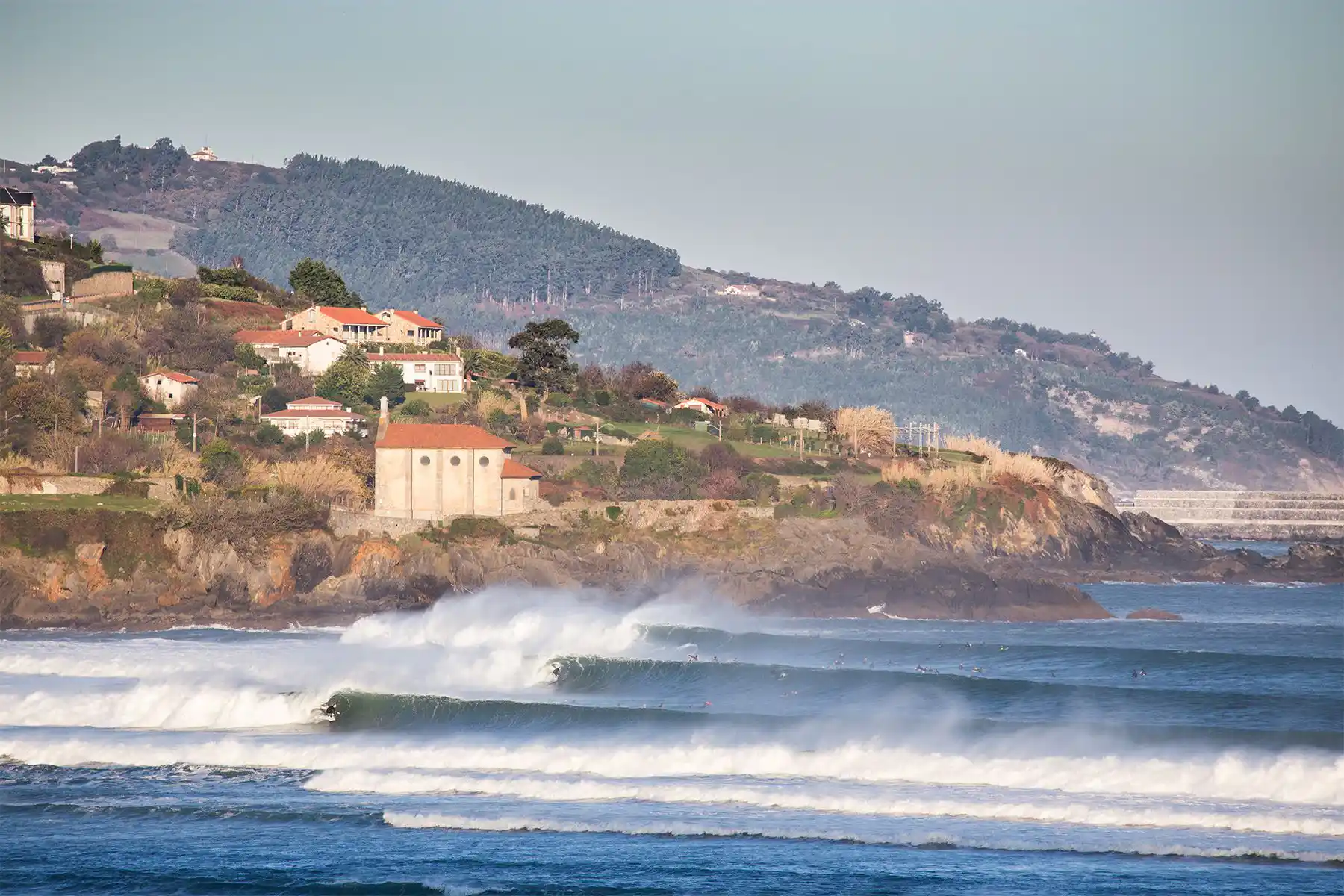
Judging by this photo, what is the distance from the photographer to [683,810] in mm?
27719

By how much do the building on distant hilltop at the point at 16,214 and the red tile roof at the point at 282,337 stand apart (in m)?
23.1

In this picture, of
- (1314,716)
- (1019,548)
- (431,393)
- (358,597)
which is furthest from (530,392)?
(1314,716)

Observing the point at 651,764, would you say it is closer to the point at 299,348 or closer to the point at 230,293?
the point at 299,348

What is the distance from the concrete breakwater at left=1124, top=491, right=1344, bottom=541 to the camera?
122625mm

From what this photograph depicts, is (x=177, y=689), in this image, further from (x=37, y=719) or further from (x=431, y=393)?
(x=431, y=393)

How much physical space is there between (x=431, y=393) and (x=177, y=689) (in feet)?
145

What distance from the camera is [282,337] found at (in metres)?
86.1

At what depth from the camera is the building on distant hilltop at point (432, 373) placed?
270 ft

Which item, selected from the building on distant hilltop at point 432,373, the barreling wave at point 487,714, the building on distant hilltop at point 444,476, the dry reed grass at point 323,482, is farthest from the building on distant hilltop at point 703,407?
the barreling wave at point 487,714

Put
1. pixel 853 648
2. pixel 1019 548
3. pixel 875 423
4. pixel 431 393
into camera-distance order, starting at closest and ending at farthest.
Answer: pixel 853 648 < pixel 1019 548 < pixel 431 393 < pixel 875 423

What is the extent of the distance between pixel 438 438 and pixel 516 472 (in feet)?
10.1

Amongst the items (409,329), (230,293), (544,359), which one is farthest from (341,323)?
(544,359)

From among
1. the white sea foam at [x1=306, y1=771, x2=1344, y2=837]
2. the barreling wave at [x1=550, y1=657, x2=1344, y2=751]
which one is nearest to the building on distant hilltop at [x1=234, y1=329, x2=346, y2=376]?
the barreling wave at [x1=550, y1=657, x2=1344, y2=751]

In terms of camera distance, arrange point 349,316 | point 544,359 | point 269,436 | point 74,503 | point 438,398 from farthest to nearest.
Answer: point 349,316 < point 544,359 < point 438,398 < point 269,436 < point 74,503
